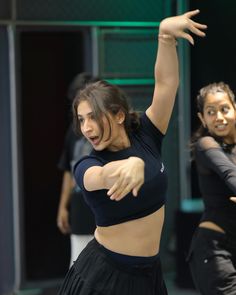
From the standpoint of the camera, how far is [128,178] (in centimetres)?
203

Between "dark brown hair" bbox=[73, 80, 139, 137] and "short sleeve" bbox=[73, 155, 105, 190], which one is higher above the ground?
"dark brown hair" bbox=[73, 80, 139, 137]

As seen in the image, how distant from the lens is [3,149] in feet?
16.2

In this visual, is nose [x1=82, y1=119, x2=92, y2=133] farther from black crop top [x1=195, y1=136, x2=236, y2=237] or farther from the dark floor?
the dark floor

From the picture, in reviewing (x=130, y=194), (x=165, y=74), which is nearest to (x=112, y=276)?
(x=130, y=194)

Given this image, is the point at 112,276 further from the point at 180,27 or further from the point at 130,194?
the point at 180,27

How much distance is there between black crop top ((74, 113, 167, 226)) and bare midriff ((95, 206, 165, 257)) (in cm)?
3

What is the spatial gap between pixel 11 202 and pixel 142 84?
4.65ft

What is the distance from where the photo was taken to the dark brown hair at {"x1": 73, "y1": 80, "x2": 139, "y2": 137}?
2510 millimetres

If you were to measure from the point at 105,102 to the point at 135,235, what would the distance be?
54 cm

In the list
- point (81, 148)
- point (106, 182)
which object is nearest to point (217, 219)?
point (106, 182)

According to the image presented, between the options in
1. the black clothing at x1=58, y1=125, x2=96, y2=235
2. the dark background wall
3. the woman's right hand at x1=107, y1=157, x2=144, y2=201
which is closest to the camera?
the woman's right hand at x1=107, y1=157, x2=144, y2=201

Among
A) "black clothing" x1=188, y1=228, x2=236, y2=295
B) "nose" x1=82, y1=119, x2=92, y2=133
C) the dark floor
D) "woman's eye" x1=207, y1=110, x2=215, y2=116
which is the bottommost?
the dark floor

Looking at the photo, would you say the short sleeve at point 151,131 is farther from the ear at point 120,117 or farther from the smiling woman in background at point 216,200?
the smiling woman in background at point 216,200

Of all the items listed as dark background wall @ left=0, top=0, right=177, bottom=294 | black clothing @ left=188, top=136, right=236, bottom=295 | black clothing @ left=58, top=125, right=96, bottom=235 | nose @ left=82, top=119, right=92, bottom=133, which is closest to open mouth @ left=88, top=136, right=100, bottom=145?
nose @ left=82, top=119, right=92, bottom=133
